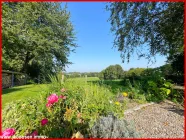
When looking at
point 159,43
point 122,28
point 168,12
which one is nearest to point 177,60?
point 159,43

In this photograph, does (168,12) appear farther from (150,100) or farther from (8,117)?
(8,117)

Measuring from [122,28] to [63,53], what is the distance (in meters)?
10.2

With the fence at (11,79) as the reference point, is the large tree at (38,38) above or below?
above

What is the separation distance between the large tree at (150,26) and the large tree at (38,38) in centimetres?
763

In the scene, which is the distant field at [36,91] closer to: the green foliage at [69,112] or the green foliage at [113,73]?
the green foliage at [69,112]

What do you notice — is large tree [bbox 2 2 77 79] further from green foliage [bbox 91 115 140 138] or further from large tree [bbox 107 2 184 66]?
green foliage [bbox 91 115 140 138]

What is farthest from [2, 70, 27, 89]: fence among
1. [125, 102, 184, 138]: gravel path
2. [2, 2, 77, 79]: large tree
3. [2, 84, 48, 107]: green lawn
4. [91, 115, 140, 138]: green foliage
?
[91, 115, 140, 138]: green foliage

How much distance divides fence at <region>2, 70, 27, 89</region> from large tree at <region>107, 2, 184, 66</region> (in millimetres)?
8327

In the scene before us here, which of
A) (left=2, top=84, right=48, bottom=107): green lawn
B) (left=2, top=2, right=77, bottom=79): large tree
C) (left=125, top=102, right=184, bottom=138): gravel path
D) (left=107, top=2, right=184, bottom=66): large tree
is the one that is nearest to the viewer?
(left=125, top=102, right=184, bottom=138): gravel path

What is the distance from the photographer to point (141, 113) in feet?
13.6

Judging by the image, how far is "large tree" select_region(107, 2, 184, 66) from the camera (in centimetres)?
668

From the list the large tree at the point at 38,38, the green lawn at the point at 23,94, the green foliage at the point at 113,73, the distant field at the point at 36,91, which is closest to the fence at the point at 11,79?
the large tree at the point at 38,38

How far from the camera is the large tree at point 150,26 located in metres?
6.68

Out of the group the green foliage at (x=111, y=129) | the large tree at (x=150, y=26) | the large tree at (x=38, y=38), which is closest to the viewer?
the green foliage at (x=111, y=129)
